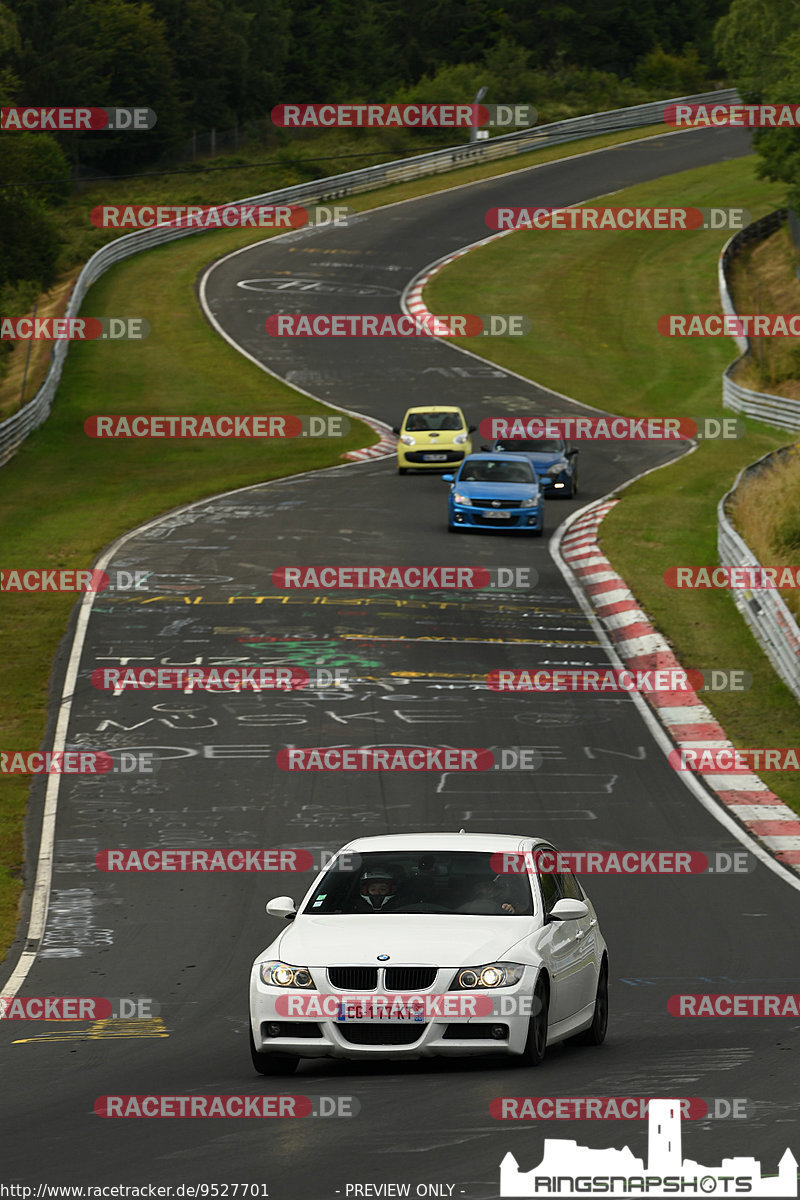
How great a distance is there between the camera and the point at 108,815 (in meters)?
17.9

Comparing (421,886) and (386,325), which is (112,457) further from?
(421,886)

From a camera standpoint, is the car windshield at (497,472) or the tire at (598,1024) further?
the car windshield at (497,472)

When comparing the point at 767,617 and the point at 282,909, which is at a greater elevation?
the point at 282,909

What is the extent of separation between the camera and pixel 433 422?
41156mm

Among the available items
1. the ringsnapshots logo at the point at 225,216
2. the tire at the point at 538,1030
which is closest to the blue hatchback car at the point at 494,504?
the tire at the point at 538,1030

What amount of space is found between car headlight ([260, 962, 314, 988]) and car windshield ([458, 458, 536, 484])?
2507 centimetres

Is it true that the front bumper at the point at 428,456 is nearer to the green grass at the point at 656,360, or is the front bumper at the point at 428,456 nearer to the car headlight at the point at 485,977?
the green grass at the point at 656,360

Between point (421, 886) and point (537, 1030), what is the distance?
1.19 meters

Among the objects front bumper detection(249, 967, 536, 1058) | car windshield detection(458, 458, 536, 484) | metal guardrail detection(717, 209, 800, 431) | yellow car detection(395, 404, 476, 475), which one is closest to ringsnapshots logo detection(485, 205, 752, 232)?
metal guardrail detection(717, 209, 800, 431)

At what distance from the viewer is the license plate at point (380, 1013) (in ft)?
29.5

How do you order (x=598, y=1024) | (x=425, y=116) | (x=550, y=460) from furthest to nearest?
(x=425, y=116)
(x=550, y=460)
(x=598, y=1024)

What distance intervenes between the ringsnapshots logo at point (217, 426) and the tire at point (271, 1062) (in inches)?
1452

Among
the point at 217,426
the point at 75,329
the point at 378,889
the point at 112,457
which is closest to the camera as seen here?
the point at 378,889

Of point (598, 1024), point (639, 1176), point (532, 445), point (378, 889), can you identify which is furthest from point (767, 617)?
point (639, 1176)
